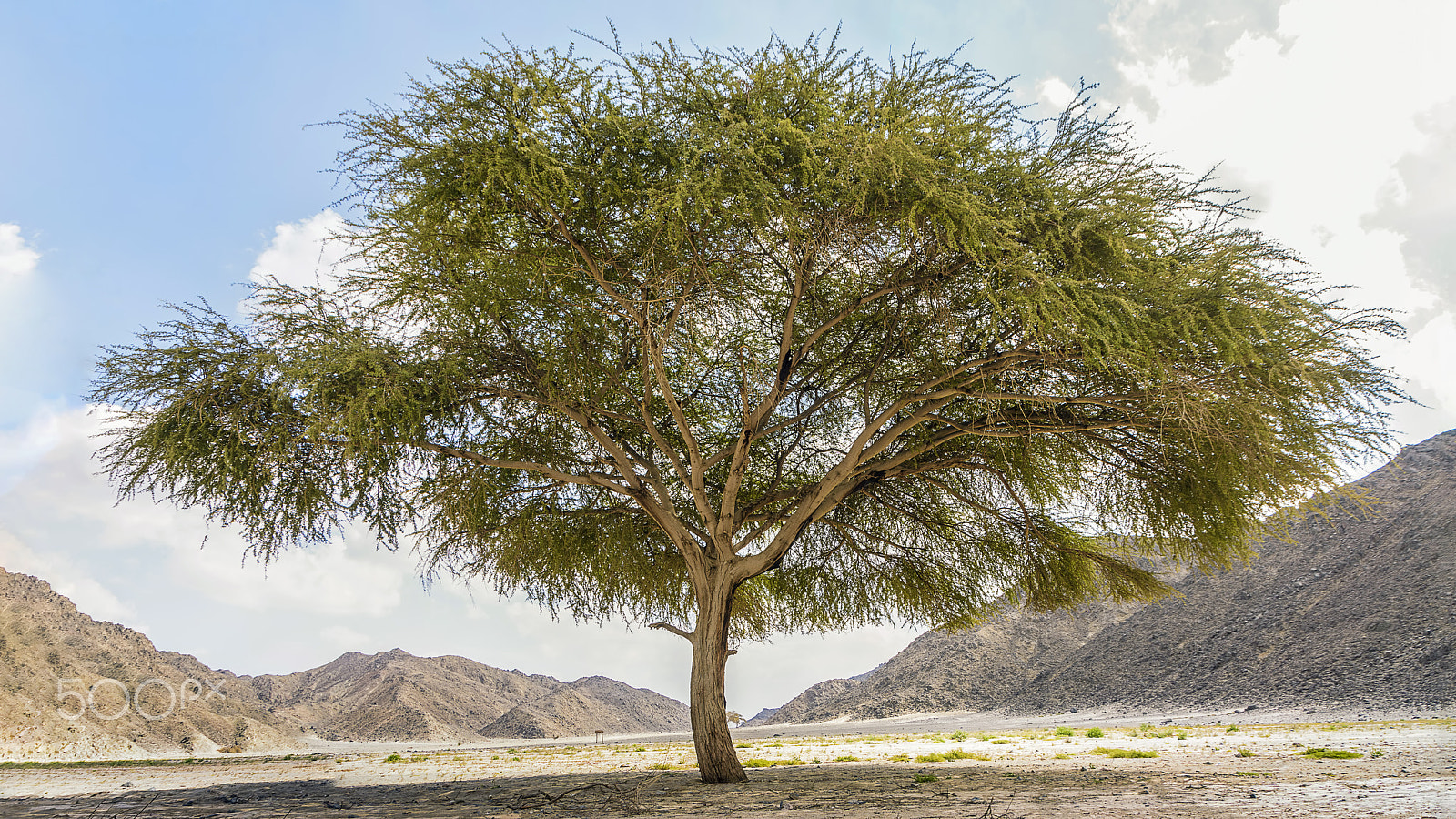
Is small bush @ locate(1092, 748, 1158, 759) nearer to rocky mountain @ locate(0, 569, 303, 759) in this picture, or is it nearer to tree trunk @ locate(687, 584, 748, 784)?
tree trunk @ locate(687, 584, 748, 784)

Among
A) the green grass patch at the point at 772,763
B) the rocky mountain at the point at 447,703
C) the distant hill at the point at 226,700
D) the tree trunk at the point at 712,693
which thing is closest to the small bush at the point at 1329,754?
the green grass patch at the point at 772,763

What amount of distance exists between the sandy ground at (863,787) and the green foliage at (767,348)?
2.95 m

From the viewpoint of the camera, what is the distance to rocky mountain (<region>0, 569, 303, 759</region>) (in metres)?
32.3

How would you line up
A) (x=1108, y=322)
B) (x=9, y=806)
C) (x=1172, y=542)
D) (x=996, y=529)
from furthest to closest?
(x=996, y=529) → (x=1172, y=542) → (x=9, y=806) → (x=1108, y=322)

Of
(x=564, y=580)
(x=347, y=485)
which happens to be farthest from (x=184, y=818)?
(x=564, y=580)

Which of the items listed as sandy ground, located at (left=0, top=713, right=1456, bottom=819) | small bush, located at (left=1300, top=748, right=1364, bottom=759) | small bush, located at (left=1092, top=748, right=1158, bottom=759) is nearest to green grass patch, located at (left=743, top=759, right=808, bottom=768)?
sandy ground, located at (left=0, top=713, right=1456, bottom=819)

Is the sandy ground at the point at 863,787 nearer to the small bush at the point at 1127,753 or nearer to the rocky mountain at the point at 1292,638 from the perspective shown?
the small bush at the point at 1127,753

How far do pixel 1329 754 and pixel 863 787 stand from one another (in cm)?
691

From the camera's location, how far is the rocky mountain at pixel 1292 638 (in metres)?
29.5

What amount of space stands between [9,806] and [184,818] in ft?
10.3

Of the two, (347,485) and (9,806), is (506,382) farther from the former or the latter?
(9,806)

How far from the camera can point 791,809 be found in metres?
7.01

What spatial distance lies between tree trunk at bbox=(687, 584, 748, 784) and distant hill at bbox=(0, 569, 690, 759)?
34.1m

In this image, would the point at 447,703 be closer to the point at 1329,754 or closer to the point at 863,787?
the point at 863,787
